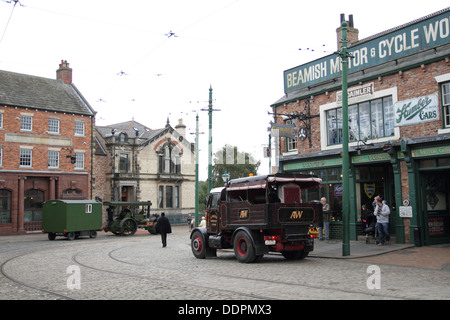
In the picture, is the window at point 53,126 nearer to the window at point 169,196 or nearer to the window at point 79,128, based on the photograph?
the window at point 79,128

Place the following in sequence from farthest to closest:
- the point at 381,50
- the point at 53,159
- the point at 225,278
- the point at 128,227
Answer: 1. the point at 53,159
2. the point at 128,227
3. the point at 381,50
4. the point at 225,278

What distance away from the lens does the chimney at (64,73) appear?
1591 inches

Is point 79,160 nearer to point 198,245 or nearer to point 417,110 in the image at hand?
point 198,245

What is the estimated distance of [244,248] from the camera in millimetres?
13352

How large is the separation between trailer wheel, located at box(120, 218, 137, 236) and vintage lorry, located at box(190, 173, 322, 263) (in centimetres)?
1720

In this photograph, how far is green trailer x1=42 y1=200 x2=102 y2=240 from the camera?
26.9 meters

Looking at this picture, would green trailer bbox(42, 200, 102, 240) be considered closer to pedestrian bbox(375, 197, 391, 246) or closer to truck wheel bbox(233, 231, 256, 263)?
truck wheel bbox(233, 231, 256, 263)

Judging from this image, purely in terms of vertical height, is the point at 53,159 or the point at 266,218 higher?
the point at 53,159

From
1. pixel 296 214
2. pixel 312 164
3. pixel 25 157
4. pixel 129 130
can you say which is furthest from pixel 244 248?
pixel 129 130

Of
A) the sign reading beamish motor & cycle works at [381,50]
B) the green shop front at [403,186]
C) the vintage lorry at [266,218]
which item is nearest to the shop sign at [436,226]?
the green shop front at [403,186]

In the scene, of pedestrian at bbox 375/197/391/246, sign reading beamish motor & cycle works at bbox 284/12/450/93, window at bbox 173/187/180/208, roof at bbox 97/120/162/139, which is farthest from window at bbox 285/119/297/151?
window at bbox 173/187/180/208

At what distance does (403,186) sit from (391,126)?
2288 mm

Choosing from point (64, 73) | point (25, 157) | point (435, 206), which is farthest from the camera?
point (64, 73)
